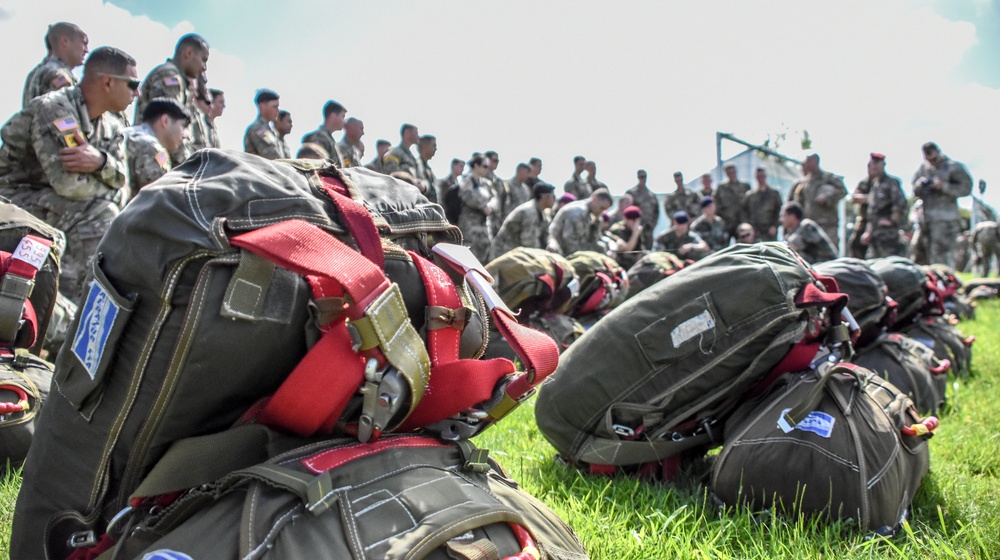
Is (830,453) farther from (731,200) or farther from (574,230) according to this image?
(731,200)

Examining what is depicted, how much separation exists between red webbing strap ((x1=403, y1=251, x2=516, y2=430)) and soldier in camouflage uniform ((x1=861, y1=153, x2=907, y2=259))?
11.1 metres

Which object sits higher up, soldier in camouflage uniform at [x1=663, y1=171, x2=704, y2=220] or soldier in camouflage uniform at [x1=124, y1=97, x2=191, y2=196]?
soldier in camouflage uniform at [x1=124, y1=97, x2=191, y2=196]

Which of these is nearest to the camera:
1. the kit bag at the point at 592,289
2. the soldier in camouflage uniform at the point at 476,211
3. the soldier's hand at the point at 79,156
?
the soldier's hand at the point at 79,156

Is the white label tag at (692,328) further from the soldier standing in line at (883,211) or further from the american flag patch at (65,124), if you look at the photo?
the soldier standing in line at (883,211)

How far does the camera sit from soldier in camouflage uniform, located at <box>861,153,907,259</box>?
10836 mm

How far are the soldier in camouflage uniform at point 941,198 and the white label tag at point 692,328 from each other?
10.3m

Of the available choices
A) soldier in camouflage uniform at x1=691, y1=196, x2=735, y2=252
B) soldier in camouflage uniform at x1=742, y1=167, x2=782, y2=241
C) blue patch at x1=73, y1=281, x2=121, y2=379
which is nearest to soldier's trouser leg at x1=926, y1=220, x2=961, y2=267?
soldier in camouflage uniform at x1=742, y1=167, x2=782, y2=241

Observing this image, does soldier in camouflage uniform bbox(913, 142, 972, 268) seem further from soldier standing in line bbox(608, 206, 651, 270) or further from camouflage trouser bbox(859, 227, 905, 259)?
soldier standing in line bbox(608, 206, 651, 270)

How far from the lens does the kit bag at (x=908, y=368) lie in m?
3.48

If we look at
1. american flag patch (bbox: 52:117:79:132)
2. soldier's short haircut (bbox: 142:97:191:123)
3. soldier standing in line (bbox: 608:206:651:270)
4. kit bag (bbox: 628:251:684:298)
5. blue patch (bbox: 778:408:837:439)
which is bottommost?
soldier standing in line (bbox: 608:206:651:270)

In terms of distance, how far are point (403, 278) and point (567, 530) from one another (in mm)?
580

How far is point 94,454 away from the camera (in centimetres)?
121

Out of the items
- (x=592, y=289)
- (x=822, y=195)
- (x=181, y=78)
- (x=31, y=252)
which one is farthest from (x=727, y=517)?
(x=822, y=195)

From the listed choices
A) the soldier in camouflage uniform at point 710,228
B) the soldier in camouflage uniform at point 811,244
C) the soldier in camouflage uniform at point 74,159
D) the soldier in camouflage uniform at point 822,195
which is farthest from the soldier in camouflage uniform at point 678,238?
the soldier in camouflage uniform at point 74,159
